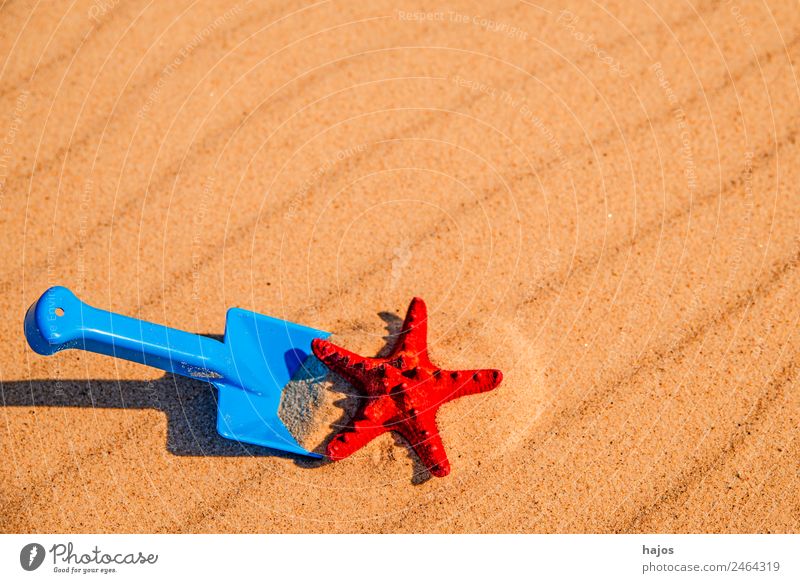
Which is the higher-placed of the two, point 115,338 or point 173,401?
point 115,338

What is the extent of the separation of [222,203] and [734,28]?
3.87 meters

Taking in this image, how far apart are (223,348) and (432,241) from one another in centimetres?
152

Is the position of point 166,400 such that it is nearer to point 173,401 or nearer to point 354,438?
point 173,401

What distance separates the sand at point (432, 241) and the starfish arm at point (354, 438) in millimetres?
158

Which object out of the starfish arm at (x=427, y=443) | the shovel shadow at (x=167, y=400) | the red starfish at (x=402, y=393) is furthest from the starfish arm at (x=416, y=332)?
the shovel shadow at (x=167, y=400)

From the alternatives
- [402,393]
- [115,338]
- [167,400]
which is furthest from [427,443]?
[115,338]

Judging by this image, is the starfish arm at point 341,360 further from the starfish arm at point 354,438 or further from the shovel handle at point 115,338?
the shovel handle at point 115,338

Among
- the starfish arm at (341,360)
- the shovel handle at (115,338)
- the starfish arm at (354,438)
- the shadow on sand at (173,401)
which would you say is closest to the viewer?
the shovel handle at (115,338)

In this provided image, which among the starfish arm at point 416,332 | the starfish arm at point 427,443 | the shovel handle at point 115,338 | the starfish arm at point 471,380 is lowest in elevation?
the starfish arm at point 427,443

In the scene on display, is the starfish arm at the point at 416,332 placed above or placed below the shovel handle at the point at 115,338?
below

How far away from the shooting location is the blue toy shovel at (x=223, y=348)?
3695 mm

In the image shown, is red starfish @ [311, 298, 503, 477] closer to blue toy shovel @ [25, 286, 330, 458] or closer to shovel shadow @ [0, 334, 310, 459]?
blue toy shovel @ [25, 286, 330, 458]

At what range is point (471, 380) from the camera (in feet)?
14.3

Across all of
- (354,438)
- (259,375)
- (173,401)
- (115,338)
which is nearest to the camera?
(115,338)
